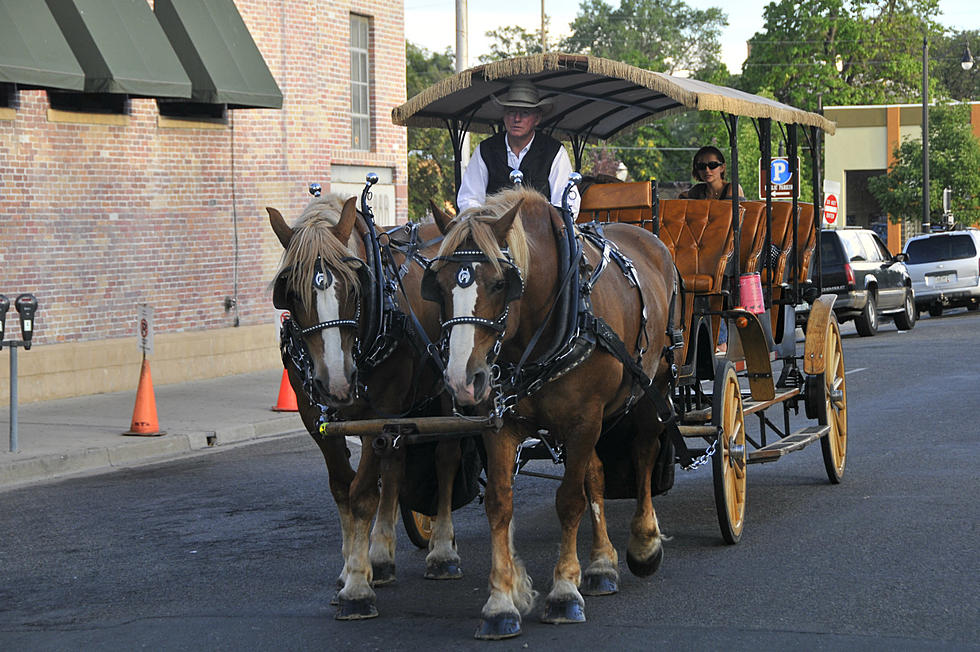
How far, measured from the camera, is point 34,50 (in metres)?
14.4

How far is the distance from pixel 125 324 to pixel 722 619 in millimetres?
12244

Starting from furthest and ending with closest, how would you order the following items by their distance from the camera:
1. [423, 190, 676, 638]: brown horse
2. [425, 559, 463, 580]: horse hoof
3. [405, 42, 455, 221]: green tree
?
[405, 42, 455, 221]: green tree → [425, 559, 463, 580]: horse hoof → [423, 190, 676, 638]: brown horse

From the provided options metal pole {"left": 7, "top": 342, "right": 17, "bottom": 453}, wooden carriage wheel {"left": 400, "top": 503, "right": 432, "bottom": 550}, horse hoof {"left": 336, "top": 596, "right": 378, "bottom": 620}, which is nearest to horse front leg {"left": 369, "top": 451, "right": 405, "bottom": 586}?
horse hoof {"left": 336, "top": 596, "right": 378, "bottom": 620}

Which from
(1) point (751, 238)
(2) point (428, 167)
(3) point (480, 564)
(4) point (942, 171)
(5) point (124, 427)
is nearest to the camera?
(3) point (480, 564)

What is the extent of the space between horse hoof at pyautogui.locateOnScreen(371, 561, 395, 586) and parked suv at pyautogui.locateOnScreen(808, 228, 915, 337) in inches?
686

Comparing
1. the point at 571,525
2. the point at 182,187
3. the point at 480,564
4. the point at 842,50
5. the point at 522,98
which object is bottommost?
the point at 480,564

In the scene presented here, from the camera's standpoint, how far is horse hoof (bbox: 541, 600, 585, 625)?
19.6ft

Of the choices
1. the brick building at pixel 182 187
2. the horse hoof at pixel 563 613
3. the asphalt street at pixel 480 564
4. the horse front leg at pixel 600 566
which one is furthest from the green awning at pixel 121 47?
the horse hoof at pixel 563 613

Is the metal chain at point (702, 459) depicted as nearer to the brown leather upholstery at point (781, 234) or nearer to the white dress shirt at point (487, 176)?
the white dress shirt at point (487, 176)

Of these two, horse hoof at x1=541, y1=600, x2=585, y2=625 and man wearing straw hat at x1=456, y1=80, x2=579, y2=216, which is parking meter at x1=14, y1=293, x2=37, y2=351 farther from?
horse hoof at x1=541, y1=600, x2=585, y2=625

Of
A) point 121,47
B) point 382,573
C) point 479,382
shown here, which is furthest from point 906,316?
point 479,382

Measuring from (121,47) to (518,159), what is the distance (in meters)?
9.20

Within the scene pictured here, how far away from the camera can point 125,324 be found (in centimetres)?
1680

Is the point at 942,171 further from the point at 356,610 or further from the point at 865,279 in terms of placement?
the point at 356,610
